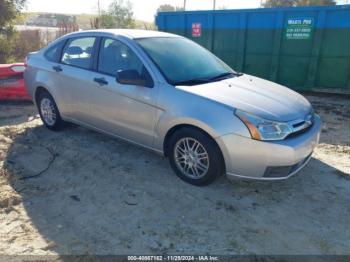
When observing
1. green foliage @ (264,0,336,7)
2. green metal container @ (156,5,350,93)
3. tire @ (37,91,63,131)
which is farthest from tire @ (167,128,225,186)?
green foliage @ (264,0,336,7)

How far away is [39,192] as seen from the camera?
394 cm

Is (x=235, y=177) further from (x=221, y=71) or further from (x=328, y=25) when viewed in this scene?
(x=328, y=25)

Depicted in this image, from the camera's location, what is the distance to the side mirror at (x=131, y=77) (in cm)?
405

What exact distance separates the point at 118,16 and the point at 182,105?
21447mm

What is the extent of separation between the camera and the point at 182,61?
14.4 feet

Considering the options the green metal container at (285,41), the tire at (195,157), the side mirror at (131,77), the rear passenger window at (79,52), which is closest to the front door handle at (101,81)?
the rear passenger window at (79,52)

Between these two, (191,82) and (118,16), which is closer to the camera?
(191,82)

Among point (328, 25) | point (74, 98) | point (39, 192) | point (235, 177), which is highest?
point (328, 25)

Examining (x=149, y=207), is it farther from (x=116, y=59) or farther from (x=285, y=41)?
(x=285, y=41)

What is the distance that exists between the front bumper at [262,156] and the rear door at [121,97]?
104 centimetres

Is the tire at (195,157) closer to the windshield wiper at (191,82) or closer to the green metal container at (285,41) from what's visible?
the windshield wiper at (191,82)

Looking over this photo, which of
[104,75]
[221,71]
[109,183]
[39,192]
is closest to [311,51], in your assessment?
[221,71]

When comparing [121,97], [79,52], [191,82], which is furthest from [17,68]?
[191,82]

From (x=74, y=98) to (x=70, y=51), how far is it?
2.41 ft
